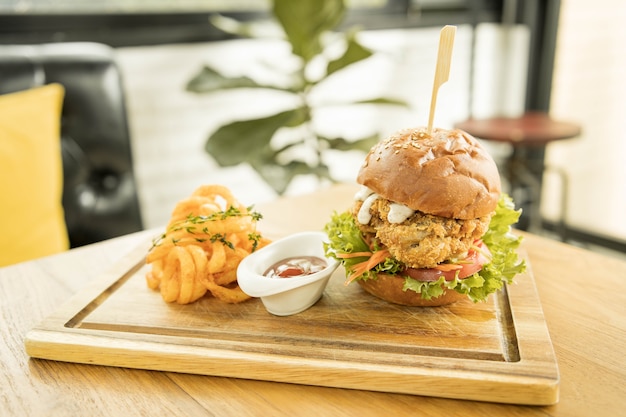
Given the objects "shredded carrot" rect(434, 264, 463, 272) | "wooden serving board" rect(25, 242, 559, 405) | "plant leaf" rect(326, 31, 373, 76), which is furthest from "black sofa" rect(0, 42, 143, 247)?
"shredded carrot" rect(434, 264, 463, 272)

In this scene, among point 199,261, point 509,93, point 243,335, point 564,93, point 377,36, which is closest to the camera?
point 243,335

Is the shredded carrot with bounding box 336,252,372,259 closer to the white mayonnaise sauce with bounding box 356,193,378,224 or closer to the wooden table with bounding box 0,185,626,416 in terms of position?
the white mayonnaise sauce with bounding box 356,193,378,224

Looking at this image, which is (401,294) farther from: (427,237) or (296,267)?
(296,267)

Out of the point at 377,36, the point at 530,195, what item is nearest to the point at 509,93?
the point at 530,195

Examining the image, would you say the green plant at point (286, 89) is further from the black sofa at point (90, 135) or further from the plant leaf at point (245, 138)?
the black sofa at point (90, 135)

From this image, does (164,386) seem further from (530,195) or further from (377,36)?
(530,195)

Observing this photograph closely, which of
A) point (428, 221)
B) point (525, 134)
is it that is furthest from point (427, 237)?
point (525, 134)

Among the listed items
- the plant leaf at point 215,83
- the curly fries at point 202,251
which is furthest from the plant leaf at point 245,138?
the curly fries at point 202,251
